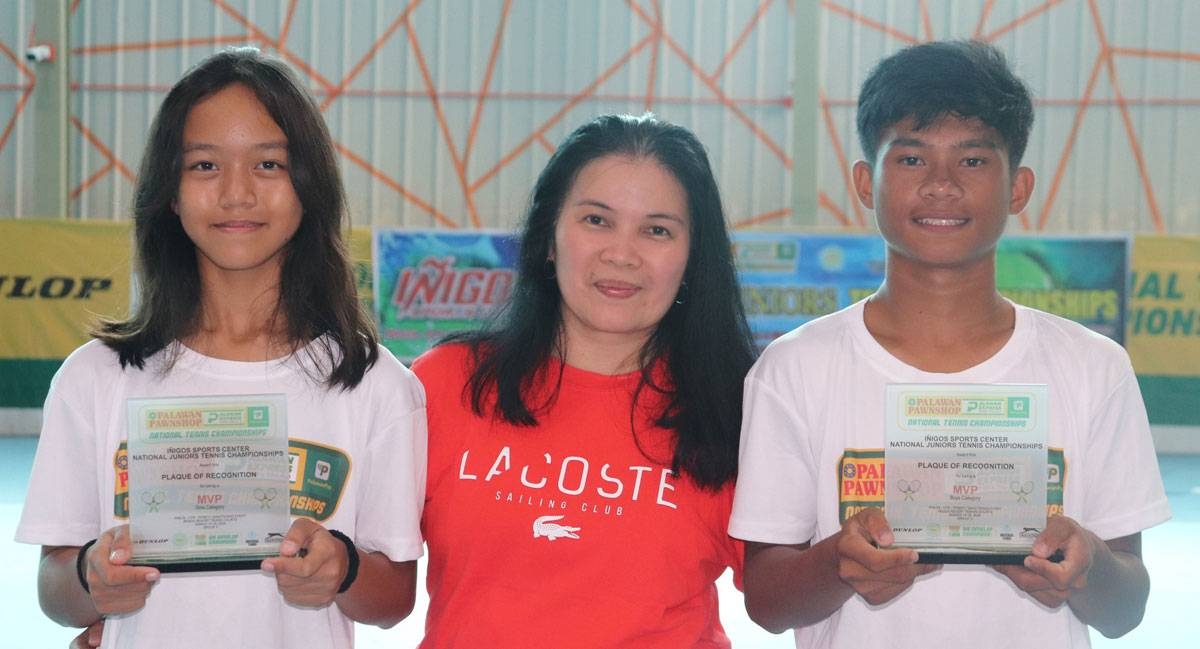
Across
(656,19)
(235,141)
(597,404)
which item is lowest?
(597,404)

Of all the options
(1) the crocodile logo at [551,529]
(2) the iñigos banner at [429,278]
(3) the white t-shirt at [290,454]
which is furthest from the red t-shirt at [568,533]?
(2) the iñigos banner at [429,278]

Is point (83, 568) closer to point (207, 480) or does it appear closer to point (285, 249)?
A: point (207, 480)

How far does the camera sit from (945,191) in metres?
2.11

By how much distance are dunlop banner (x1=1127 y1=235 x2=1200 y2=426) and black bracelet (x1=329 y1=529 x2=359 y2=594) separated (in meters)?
8.41

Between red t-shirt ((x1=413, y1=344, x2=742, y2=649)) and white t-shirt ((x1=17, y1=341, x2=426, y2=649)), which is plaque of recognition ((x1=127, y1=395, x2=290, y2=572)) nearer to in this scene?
white t-shirt ((x1=17, y1=341, x2=426, y2=649))

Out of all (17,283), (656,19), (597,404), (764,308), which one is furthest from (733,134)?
(597,404)

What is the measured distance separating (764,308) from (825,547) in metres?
7.32

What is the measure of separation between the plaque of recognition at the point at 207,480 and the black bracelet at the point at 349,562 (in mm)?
102

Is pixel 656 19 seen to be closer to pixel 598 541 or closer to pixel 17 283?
pixel 17 283

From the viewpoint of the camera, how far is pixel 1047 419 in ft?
6.34

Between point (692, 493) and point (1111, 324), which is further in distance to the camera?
point (1111, 324)

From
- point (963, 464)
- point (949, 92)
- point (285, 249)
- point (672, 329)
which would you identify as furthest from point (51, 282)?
point (963, 464)

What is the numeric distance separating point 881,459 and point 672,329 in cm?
53

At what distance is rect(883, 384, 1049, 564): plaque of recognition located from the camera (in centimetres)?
193
